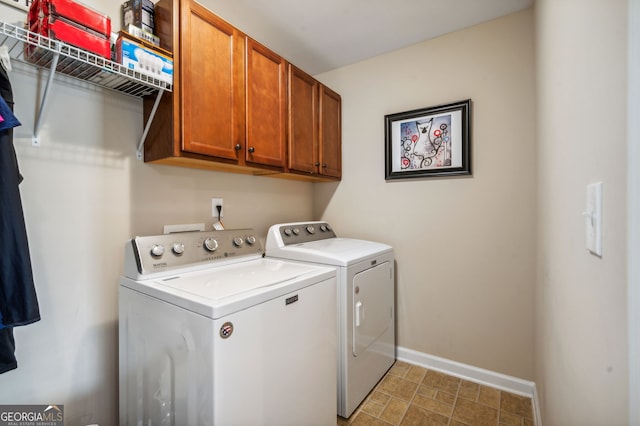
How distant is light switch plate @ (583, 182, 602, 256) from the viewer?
22.7 inches

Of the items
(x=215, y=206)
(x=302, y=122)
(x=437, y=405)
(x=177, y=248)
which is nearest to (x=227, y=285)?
(x=177, y=248)

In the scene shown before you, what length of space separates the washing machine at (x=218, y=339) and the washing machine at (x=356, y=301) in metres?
0.20

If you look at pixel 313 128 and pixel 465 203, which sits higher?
pixel 313 128

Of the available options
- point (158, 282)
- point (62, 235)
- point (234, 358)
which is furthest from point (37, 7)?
point (234, 358)

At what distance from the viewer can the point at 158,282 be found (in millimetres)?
1239

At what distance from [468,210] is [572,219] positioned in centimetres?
127

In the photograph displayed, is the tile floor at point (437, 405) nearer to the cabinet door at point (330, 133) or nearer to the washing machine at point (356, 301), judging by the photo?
the washing machine at point (356, 301)

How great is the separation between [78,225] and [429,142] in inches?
87.2

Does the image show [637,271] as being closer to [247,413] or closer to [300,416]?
[247,413]

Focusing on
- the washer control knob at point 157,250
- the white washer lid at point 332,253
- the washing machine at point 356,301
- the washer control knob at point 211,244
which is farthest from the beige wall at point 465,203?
the washer control knob at point 157,250

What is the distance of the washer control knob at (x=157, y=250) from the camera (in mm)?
1322

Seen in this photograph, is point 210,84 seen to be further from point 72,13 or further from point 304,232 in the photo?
point 304,232

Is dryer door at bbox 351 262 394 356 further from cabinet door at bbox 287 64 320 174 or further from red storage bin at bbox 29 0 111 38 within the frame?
red storage bin at bbox 29 0 111 38

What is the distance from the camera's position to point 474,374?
6.70 ft
